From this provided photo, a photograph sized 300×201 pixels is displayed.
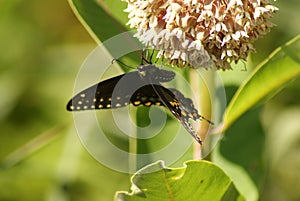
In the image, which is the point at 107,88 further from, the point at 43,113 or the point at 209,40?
the point at 43,113

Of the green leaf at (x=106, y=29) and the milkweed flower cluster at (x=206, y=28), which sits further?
the green leaf at (x=106, y=29)

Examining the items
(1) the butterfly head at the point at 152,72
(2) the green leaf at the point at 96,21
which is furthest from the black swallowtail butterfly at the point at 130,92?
(2) the green leaf at the point at 96,21

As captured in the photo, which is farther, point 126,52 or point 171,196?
point 126,52

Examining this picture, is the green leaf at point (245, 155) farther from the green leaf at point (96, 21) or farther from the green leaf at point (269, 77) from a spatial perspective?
the green leaf at point (96, 21)

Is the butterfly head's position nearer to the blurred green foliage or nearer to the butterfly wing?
the butterfly wing

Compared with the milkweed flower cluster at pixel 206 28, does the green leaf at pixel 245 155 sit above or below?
below

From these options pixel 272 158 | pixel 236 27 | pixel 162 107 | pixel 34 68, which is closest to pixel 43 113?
pixel 34 68
